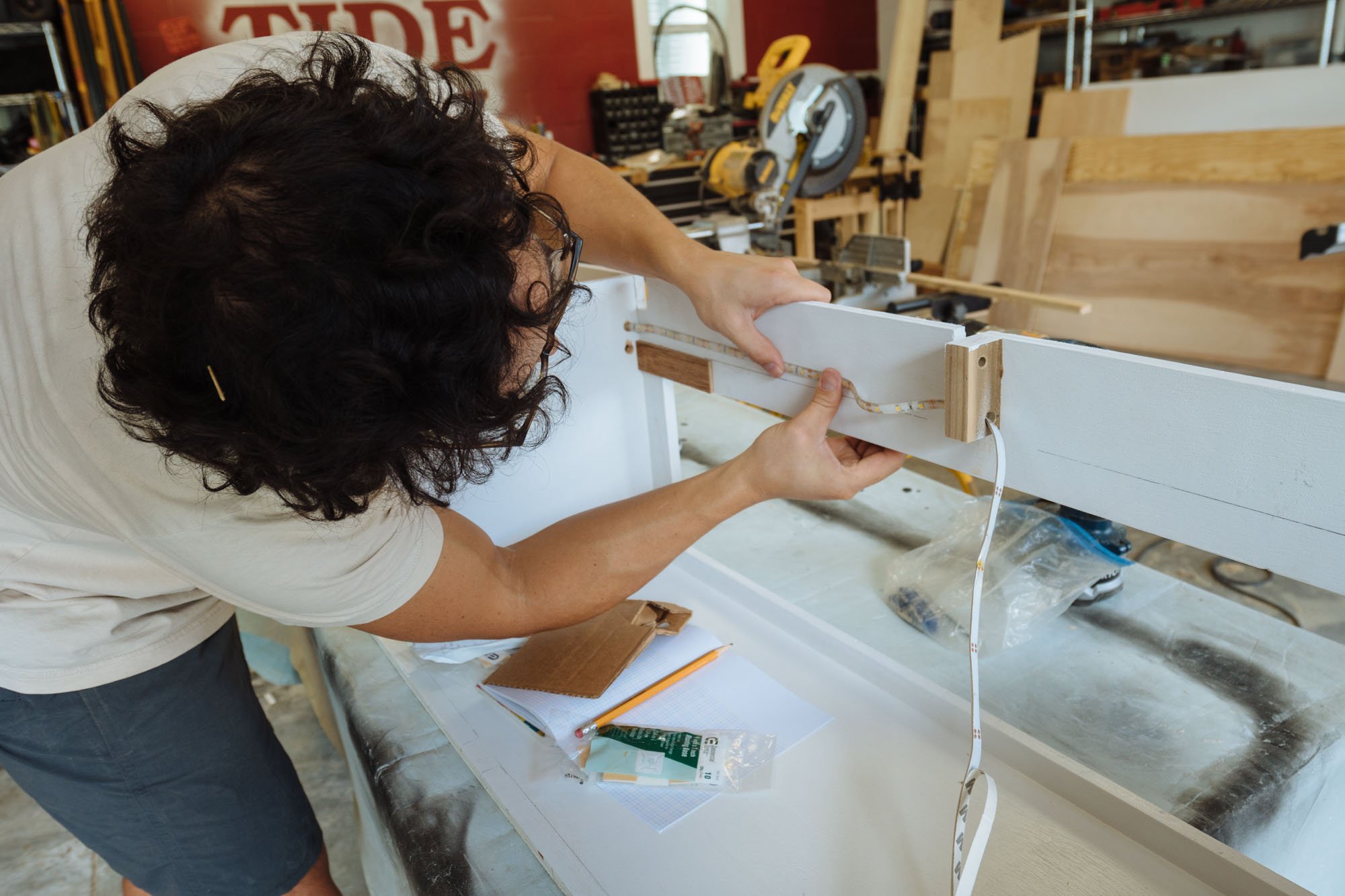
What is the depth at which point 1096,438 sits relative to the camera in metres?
0.72

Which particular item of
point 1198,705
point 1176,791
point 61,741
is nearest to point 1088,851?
point 1176,791

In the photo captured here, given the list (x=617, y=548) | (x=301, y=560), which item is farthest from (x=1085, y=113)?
(x=301, y=560)

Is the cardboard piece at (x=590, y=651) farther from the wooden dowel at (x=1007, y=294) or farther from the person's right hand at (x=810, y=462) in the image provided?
the wooden dowel at (x=1007, y=294)

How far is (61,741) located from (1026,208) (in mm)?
3355

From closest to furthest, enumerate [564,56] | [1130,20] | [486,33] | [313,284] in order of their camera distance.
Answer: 1. [313,284]
2. [1130,20]
3. [486,33]
4. [564,56]

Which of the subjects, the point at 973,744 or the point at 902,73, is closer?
the point at 973,744

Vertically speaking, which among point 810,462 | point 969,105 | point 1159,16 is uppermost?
point 1159,16

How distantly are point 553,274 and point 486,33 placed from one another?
14.5ft

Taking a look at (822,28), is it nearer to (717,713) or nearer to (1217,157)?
(1217,157)

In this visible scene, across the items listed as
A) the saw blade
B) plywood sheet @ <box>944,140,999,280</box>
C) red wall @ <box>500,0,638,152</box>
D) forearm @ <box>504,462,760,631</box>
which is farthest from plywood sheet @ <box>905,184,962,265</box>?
forearm @ <box>504,462,760,631</box>

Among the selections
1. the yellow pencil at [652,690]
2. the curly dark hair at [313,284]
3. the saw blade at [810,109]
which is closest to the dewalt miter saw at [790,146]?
the saw blade at [810,109]

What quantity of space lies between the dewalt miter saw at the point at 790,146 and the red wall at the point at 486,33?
1.52 meters

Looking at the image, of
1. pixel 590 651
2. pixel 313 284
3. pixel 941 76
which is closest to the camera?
pixel 313 284

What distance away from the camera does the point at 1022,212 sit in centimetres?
329
